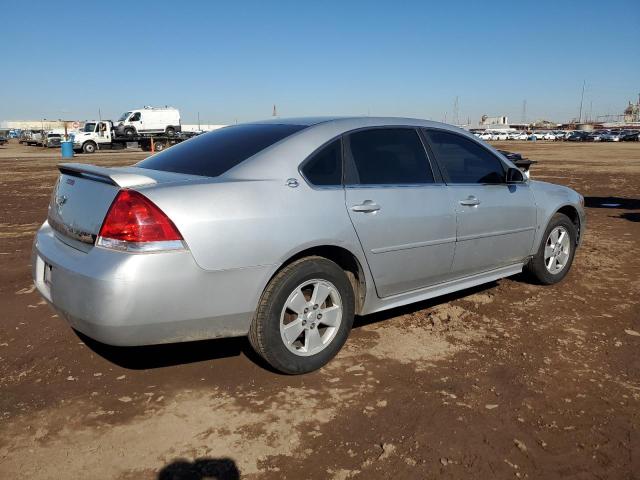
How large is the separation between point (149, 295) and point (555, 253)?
3940 millimetres

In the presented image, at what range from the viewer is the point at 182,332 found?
274 centimetres

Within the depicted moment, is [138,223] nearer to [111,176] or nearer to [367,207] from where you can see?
[111,176]

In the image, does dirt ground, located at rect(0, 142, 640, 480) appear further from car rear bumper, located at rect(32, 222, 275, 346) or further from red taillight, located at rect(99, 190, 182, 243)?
red taillight, located at rect(99, 190, 182, 243)

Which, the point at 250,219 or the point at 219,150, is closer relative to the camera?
the point at 250,219

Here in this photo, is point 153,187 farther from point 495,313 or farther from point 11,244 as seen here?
point 11,244

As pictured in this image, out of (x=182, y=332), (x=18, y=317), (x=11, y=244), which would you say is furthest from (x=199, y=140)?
(x=11, y=244)

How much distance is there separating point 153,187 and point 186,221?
0.26 m

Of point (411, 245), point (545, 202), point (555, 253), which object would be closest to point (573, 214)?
point (555, 253)

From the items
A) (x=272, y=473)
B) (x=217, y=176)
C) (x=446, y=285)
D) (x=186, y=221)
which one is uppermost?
(x=217, y=176)

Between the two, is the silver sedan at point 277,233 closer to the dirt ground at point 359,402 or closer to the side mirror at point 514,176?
the side mirror at point 514,176

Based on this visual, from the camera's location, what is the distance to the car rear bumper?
2.54m

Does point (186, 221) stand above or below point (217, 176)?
below

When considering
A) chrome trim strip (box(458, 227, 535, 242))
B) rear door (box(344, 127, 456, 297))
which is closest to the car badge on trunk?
rear door (box(344, 127, 456, 297))

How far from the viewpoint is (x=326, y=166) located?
327 centimetres
